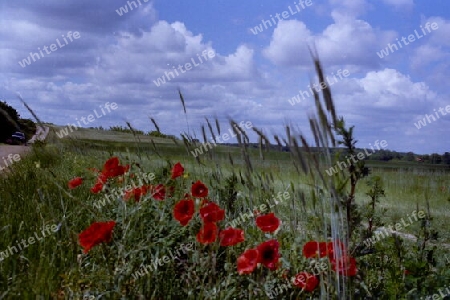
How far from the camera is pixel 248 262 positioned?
7.90 ft

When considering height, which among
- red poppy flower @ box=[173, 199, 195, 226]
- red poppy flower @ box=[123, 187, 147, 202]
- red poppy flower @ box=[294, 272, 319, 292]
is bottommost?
red poppy flower @ box=[294, 272, 319, 292]

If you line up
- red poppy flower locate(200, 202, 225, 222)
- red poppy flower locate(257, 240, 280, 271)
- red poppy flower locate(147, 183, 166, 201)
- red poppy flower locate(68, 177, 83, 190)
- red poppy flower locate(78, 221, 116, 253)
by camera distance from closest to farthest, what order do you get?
1. red poppy flower locate(257, 240, 280, 271)
2. red poppy flower locate(78, 221, 116, 253)
3. red poppy flower locate(200, 202, 225, 222)
4. red poppy flower locate(147, 183, 166, 201)
5. red poppy flower locate(68, 177, 83, 190)

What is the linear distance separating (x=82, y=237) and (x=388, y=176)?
9.87m

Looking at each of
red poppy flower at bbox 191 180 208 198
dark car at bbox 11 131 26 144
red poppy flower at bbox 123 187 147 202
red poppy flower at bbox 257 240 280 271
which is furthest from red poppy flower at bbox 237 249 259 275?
dark car at bbox 11 131 26 144

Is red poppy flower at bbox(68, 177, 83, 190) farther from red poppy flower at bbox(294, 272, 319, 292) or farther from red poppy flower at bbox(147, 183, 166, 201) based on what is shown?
red poppy flower at bbox(294, 272, 319, 292)

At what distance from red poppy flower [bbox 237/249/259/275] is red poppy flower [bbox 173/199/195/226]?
1.51 feet

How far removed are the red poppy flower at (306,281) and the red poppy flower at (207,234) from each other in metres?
0.41

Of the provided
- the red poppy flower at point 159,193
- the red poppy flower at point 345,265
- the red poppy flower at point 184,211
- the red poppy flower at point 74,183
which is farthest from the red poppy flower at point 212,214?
the red poppy flower at point 74,183

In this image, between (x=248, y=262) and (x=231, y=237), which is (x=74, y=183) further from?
(x=248, y=262)

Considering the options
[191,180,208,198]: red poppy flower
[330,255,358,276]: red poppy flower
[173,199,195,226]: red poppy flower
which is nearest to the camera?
[330,255,358,276]: red poppy flower

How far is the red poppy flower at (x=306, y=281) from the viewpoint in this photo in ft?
7.82

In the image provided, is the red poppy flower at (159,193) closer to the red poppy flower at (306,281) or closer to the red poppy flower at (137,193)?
the red poppy flower at (137,193)

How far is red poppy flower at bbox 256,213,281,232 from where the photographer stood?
8.72 ft

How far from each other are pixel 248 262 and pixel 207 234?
251mm
